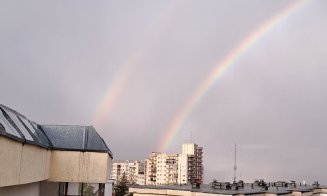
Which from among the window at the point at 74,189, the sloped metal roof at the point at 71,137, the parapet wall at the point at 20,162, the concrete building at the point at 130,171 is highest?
the sloped metal roof at the point at 71,137

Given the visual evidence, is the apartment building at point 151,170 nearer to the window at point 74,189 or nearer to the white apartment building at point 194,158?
the white apartment building at point 194,158

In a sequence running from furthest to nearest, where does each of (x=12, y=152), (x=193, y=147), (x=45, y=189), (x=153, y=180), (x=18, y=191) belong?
(x=193, y=147) → (x=153, y=180) → (x=45, y=189) → (x=18, y=191) → (x=12, y=152)

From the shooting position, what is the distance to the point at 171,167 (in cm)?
15100

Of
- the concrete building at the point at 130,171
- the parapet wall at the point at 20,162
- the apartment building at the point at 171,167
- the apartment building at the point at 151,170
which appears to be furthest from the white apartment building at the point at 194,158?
the parapet wall at the point at 20,162

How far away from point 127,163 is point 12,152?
624 ft

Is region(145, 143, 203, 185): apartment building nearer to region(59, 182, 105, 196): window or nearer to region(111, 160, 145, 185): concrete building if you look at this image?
region(111, 160, 145, 185): concrete building

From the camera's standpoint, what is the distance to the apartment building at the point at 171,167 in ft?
485

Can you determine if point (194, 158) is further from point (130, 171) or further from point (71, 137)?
point (71, 137)

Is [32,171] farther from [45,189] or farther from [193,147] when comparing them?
[193,147]

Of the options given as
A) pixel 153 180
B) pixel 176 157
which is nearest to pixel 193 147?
pixel 176 157

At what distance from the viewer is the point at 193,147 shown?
162625mm

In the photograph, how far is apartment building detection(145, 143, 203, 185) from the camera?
147750 millimetres

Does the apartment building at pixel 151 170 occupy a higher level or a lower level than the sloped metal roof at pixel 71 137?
lower

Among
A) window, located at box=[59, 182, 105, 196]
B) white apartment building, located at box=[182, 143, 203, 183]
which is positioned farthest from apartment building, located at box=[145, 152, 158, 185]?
window, located at box=[59, 182, 105, 196]
